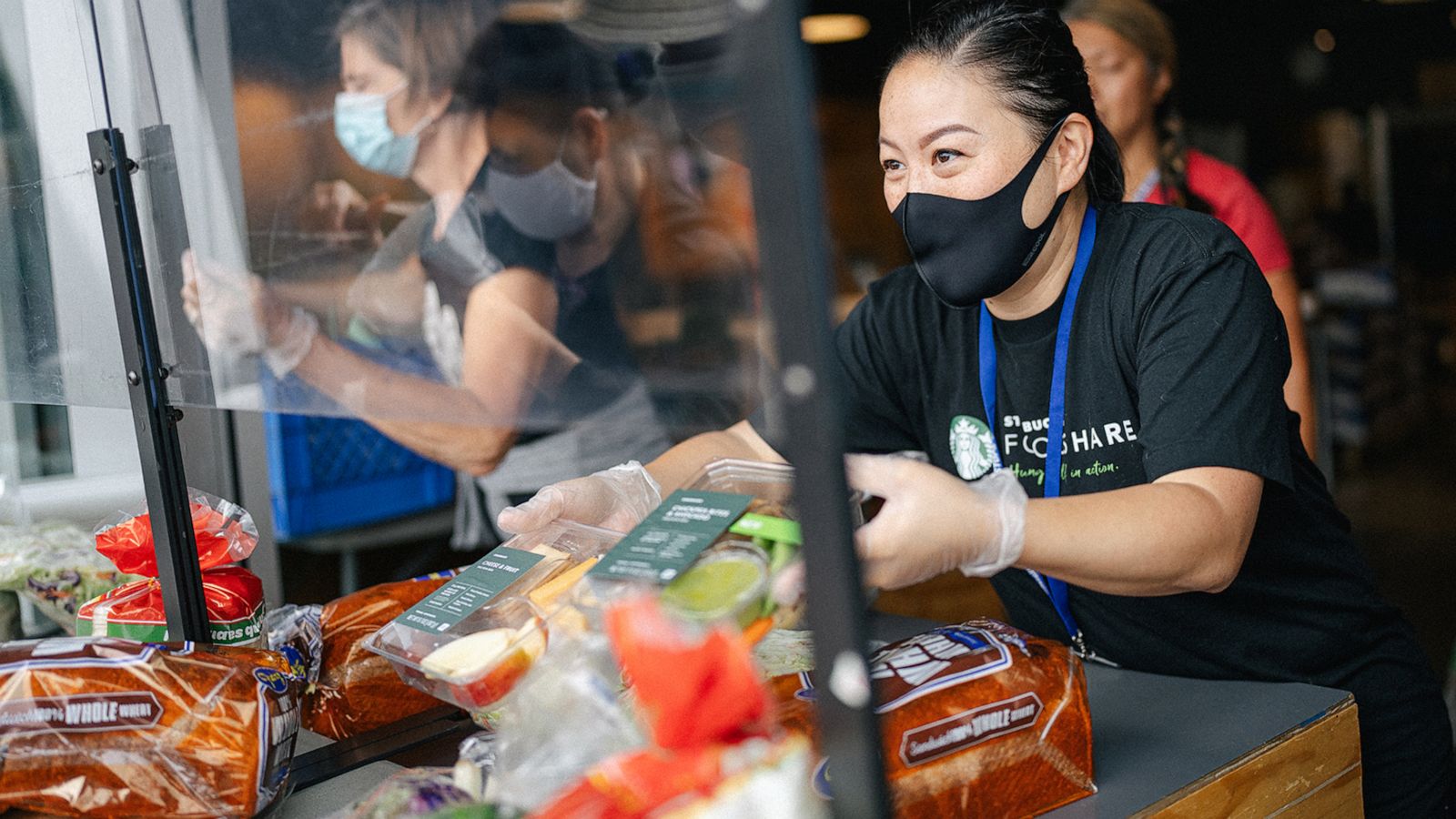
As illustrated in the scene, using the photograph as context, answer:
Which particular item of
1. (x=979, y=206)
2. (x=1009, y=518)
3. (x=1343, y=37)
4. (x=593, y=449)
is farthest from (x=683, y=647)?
(x=1343, y=37)

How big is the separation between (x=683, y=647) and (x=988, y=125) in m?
0.91

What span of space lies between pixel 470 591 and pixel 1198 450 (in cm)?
79

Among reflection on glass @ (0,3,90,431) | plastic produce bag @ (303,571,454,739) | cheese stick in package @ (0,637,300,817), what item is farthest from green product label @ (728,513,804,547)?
reflection on glass @ (0,3,90,431)

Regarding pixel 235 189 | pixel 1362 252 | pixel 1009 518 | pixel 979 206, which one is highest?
pixel 235 189

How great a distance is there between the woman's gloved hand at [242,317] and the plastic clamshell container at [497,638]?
502 millimetres

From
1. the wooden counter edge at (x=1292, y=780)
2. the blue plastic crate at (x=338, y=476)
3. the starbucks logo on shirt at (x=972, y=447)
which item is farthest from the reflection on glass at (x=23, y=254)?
the blue plastic crate at (x=338, y=476)

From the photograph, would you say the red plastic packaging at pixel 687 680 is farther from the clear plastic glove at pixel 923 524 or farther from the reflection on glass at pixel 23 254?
the reflection on glass at pixel 23 254

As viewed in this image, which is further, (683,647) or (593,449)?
(593,449)

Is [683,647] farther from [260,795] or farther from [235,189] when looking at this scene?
[235,189]

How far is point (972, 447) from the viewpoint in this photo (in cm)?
165

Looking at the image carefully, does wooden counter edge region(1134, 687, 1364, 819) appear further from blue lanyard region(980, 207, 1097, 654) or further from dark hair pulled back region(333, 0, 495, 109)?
dark hair pulled back region(333, 0, 495, 109)

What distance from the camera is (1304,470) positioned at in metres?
1.53

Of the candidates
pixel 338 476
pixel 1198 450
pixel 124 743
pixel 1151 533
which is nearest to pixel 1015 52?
pixel 1198 450

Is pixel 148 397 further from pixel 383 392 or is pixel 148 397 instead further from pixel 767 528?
pixel 767 528
